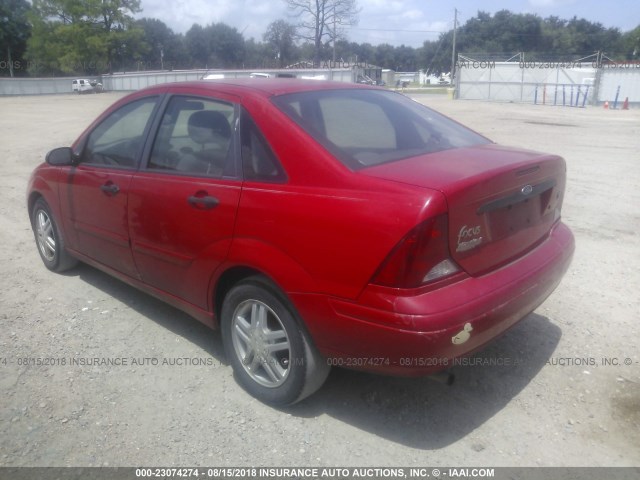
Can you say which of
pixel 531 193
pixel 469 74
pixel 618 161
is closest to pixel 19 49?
pixel 469 74

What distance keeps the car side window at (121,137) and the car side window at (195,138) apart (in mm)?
225

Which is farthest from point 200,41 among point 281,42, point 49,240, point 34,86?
point 49,240

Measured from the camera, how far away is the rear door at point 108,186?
3822 mm

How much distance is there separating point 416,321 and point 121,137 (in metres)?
2.81

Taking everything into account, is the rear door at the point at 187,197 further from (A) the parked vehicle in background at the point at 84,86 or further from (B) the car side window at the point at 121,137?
(A) the parked vehicle in background at the point at 84,86

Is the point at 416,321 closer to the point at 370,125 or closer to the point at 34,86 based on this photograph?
the point at 370,125

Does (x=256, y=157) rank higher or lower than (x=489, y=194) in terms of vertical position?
higher

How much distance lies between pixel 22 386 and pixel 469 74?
4060cm

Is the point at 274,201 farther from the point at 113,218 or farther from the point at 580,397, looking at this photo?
the point at 580,397

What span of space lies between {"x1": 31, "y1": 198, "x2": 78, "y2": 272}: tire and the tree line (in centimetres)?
4705

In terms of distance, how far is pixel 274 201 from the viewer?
281cm

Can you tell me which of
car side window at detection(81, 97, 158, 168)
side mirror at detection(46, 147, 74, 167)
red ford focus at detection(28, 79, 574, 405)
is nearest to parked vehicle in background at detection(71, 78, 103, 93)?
side mirror at detection(46, 147, 74, 167)

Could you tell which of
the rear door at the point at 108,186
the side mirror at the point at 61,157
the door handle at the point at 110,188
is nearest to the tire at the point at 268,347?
the rear door at the point at 108,186

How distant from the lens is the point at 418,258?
241 centimetres
